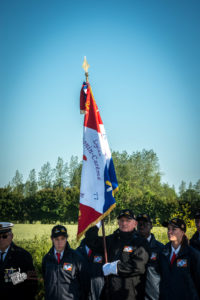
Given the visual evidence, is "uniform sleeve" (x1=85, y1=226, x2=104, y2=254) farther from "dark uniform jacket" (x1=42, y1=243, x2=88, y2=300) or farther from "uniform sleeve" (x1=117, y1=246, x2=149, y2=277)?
"uniform sleeve" (x1=117, y1=246, x2=149, y2=277)

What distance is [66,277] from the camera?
13.4 feet

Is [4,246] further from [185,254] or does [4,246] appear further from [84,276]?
[185,254]

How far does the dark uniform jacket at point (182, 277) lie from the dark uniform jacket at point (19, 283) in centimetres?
199

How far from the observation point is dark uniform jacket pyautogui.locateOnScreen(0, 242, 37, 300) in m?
4.00

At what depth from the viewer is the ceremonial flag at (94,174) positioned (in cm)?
463

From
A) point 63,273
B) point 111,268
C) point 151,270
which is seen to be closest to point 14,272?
point 63,273

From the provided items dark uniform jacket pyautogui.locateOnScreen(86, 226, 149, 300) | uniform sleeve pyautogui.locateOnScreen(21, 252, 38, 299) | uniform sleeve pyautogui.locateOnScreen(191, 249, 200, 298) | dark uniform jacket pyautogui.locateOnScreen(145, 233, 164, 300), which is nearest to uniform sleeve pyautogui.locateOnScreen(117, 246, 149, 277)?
dark uniform jacket pyautogui.locateOnScreen(86, 226, 149, 300)

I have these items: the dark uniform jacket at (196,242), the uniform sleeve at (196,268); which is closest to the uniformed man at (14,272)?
the uniform sleeve at (196,268)

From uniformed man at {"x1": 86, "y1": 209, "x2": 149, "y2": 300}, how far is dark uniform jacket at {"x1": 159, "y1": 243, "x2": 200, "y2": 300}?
40cm

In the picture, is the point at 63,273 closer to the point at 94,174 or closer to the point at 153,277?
the point at 153,277

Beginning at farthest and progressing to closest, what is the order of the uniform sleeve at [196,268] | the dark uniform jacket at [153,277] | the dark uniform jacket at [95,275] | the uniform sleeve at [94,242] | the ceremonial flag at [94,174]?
the ceremonial flag at [94,174] → the dark uniform jacket at [95,275] → the uniform sleeve at [94,242] → the dark uniform jacket at [153,277] → the uniform sleeve at [196,268]

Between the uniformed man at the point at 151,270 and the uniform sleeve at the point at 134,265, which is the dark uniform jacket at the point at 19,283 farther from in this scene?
the uniformed man at the point at 151,270

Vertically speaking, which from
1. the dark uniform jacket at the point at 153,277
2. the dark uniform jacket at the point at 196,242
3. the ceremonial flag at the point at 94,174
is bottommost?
the dark uniform jacket at the point at 153,277

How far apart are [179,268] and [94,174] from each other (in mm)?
2007
